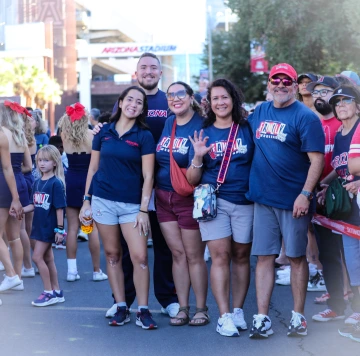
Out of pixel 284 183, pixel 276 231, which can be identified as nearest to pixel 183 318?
pixel 276 231

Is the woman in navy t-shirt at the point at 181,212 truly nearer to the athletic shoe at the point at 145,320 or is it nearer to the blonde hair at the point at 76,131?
the athletic shoe at the point at 145,320

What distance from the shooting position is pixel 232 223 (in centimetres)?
646

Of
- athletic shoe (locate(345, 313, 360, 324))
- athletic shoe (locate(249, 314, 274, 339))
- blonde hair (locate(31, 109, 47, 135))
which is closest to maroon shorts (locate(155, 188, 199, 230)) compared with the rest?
athletic shoe (locate(249, 314, 274, 339))

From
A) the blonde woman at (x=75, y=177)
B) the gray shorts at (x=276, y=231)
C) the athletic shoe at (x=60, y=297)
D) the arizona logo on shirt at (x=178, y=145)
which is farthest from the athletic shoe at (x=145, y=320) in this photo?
the blonde woman at (x=75, y=177)

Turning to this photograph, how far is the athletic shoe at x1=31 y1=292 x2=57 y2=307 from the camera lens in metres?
7.84

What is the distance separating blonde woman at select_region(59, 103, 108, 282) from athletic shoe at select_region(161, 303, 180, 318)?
2.22 m

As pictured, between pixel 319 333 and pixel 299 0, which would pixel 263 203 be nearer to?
pixel 319 333

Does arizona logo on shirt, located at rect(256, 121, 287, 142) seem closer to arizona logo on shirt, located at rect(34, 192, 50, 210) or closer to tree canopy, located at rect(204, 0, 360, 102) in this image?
arizona logo on shirt, located at rect(34, 192, 50, 210)

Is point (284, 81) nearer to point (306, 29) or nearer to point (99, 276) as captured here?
point (99, 276)

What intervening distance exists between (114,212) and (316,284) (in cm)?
274

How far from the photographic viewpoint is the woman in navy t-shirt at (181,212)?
6672 millimetres

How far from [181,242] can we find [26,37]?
240 feet

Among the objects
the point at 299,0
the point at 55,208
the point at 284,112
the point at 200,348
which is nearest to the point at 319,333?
the point at 200,348

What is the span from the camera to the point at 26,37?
7706 centimetres
